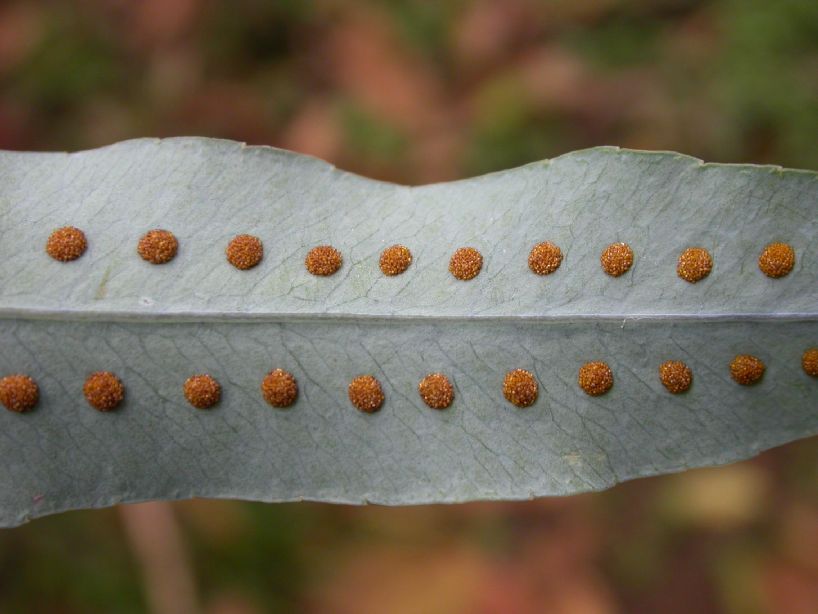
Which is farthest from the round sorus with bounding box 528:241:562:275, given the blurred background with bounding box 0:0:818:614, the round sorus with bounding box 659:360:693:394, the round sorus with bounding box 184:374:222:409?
the blurred background with bounding box 0:0:818:614

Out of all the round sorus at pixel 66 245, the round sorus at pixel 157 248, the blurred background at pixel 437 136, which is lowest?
the blurred background at pixel 437 136

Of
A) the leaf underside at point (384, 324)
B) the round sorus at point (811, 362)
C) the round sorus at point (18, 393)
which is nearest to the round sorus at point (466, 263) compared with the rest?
the leaf underside at point (384, 324)

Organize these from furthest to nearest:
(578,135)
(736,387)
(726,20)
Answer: (578,135), (726,20), (736,387)

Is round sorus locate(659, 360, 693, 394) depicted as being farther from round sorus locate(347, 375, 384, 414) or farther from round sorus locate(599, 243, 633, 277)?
round sorus locate(347, 375, 384, 414)

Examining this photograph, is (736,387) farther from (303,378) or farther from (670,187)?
(303,378)

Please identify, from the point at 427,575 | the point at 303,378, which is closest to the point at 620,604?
the point at 427,575

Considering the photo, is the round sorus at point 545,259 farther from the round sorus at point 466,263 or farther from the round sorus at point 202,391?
the round sorus at point 202,391
